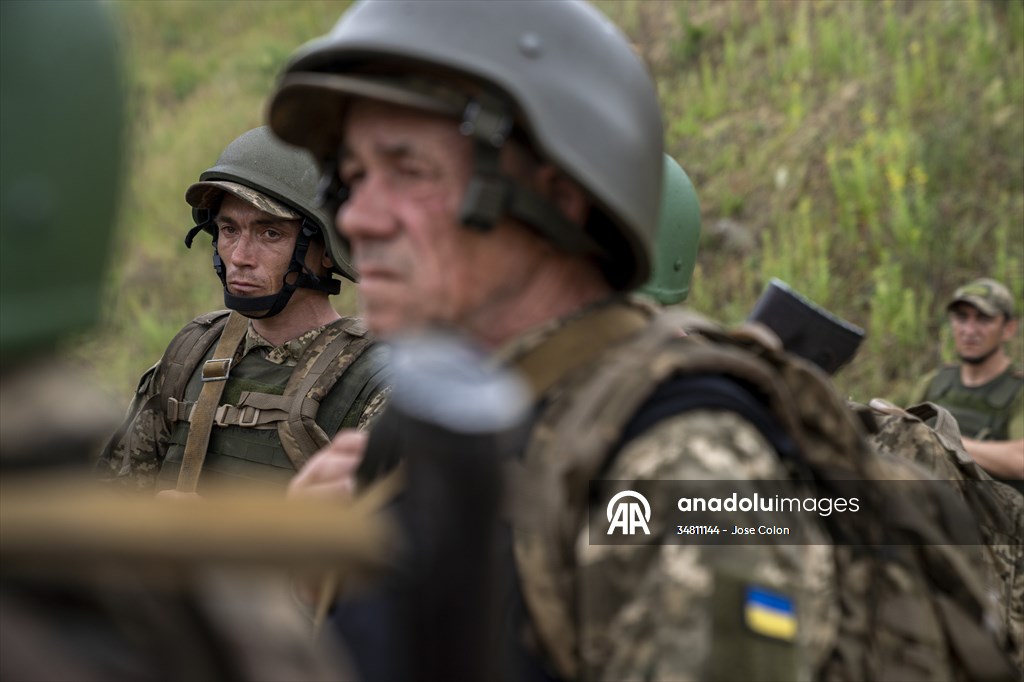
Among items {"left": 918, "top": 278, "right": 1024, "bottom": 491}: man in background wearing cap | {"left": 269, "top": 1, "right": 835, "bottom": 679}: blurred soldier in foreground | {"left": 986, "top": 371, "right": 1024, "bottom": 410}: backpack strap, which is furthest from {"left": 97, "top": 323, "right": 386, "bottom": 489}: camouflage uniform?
{"left": 986, "top": 371, "right": 1024, "bottom": 410}: backpack strap

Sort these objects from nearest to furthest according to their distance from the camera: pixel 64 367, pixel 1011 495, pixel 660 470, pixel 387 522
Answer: pixel 387 522 < pixel 64 367 < pixel 660 470 < pixel 1011 495

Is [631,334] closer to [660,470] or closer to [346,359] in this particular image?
[660,470]

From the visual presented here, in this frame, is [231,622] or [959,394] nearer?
[231,622]

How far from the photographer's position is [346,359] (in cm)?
487

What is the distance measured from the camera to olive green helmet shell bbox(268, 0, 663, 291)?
221 cm

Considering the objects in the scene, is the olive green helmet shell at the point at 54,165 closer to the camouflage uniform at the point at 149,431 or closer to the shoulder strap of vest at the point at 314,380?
the shoulder strap of vest at the point at 314,380

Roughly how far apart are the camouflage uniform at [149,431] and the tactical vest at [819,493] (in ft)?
9.70

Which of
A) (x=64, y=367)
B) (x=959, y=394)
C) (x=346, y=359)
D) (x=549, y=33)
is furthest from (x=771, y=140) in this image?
(x=64, y=367)

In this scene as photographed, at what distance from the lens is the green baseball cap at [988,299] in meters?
8.62

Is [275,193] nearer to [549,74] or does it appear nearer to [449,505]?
[549,74]

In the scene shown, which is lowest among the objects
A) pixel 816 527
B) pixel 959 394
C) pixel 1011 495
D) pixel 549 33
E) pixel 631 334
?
pixel 959 394

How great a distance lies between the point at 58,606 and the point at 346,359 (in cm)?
379

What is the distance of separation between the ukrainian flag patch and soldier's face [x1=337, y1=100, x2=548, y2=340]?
2.33 feet

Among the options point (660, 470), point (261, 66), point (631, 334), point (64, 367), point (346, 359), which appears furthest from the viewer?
point (261, 66)
